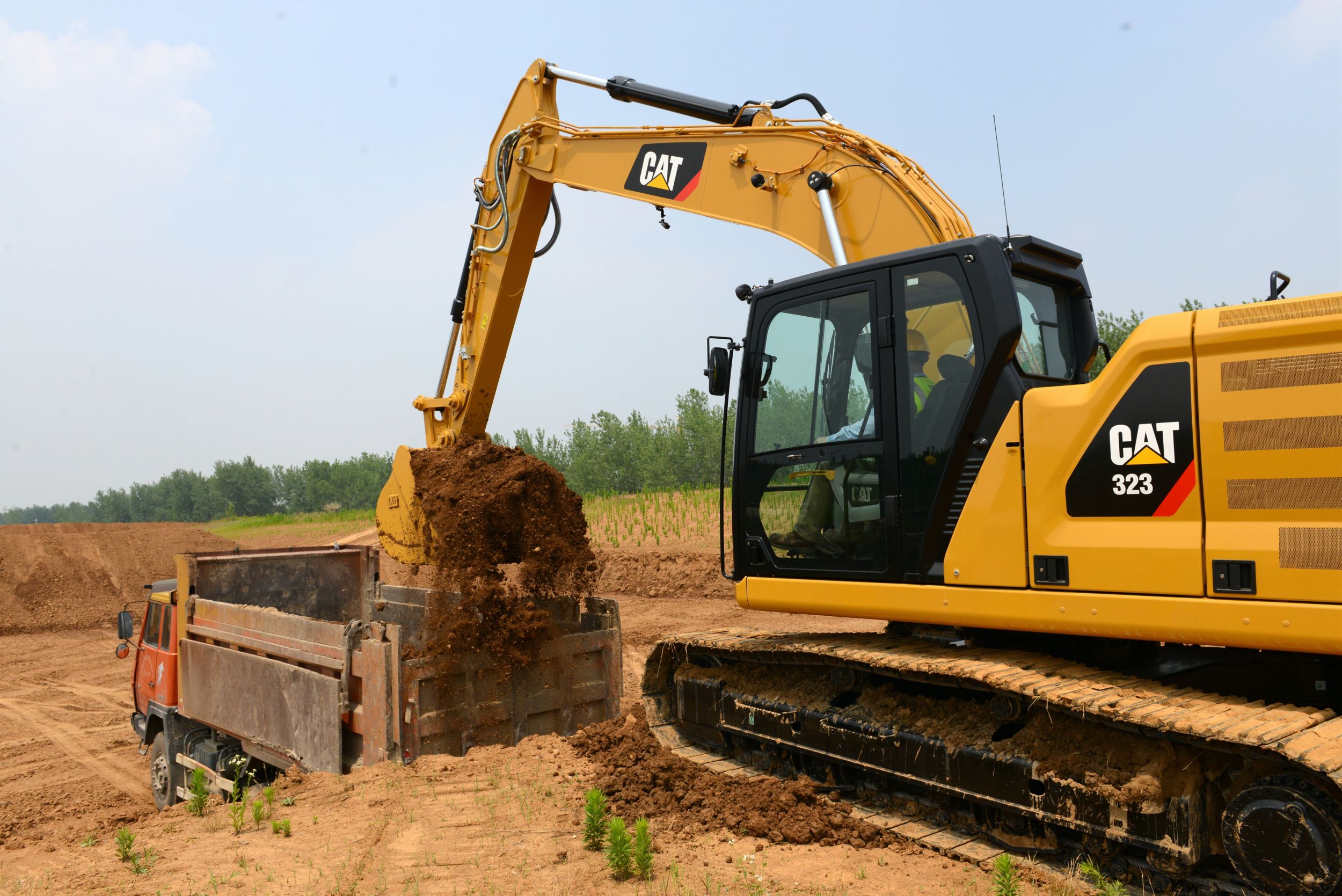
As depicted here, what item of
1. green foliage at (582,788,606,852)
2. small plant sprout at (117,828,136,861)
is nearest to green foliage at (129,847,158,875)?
small plant sprout at (117,828,136,861)

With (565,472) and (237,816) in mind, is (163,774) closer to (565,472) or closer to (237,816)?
(237,816)

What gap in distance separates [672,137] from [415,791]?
14.9 feet

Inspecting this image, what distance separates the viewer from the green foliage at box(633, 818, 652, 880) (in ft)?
12.5

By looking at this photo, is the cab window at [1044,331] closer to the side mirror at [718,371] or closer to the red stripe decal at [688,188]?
the side mirror at [718,371]

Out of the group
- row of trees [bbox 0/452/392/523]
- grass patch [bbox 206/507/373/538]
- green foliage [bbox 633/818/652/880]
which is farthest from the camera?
row of trees [bbox 0/452/392/523]

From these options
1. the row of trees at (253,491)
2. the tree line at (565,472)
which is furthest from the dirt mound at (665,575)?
the row of trees at (253,491)

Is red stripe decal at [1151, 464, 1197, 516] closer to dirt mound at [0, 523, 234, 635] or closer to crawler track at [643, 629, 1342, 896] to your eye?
crawler track at [643, 629, 1342, 896]

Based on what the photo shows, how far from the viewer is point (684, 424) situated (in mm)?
51094

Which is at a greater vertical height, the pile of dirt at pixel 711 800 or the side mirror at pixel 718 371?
the side mirror at pixel 718 371

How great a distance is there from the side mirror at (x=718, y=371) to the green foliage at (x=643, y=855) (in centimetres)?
228

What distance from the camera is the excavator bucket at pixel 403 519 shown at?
670 cm

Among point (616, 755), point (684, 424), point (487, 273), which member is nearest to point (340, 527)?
point (684, 424)

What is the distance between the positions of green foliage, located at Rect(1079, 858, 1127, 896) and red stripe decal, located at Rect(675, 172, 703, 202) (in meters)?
4.61

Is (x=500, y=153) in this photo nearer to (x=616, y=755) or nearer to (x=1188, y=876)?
(x=616, y=755)
